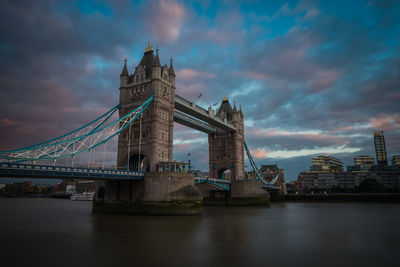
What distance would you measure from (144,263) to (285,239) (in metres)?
9.18

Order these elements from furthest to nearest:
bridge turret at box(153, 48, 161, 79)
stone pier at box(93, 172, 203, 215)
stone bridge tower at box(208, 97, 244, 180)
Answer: stone bridge tower at box(208, 97, 244, 180) → bridge turret at box(153, 48, 161, 79) → stone pier at box(93, 172, 203, 215)

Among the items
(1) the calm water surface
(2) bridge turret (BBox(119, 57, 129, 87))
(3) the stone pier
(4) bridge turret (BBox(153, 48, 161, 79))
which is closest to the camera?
(1) the calm water surface

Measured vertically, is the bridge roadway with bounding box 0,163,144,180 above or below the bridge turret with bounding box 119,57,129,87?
below

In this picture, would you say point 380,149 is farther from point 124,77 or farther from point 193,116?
point 124,77

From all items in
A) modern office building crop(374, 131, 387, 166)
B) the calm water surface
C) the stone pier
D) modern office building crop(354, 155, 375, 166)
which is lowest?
the calm water surface

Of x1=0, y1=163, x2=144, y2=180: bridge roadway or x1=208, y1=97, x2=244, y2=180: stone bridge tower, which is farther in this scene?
x1=208, y1=97, x2=244, y2=180: stone bridge tower

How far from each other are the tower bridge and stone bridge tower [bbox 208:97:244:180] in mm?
7541

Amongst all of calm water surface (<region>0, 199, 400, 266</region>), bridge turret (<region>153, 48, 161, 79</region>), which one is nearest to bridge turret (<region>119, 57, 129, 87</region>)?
bridge turret (<region>153, 48, 161, 79</region>)

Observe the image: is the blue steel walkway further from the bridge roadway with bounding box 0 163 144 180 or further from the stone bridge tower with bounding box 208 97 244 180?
the bridge roadway with bounding box 0 163 144 180

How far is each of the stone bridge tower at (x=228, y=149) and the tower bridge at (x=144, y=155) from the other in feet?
24.7

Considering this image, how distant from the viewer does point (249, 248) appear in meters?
13.6

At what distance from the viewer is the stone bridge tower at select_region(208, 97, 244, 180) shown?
190 feet

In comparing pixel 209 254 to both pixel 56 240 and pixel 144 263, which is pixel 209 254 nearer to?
pixel 144 263

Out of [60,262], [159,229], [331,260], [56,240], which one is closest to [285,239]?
[331,260]
